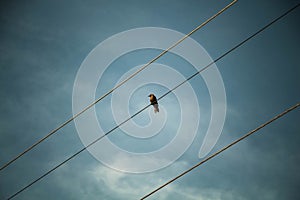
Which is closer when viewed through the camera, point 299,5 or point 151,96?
point 299,5

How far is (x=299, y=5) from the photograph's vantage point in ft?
21.8

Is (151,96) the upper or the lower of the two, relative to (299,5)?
upper

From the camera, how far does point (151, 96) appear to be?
18266 millimetres

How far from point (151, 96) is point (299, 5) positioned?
39.9ft
